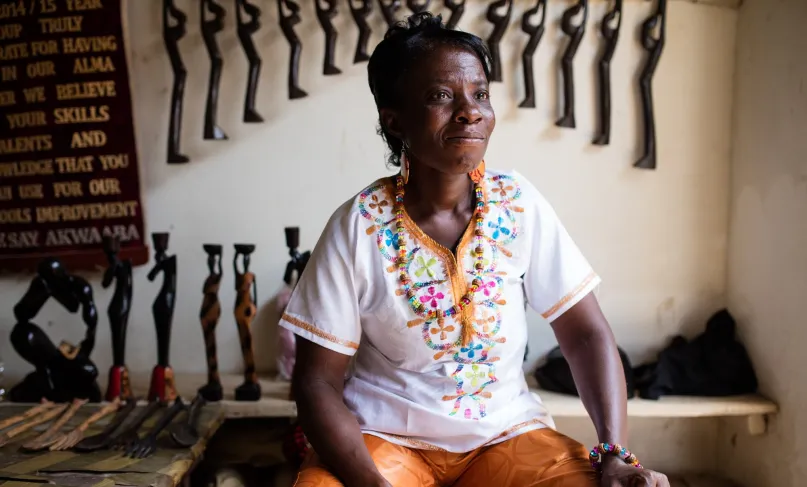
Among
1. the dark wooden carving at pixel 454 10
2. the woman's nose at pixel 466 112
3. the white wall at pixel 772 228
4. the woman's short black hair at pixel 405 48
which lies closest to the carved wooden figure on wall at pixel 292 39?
the dark wooden carving at pixel 454 10

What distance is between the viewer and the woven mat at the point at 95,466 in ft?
5.03

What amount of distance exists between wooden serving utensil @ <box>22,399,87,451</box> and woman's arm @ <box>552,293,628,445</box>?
4.41 ft

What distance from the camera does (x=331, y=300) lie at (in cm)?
134

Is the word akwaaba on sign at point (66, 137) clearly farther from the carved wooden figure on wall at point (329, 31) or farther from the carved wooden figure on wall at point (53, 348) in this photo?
the carved wooden figure on wall at point (329, 31)

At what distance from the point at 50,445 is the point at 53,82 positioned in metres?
1.27

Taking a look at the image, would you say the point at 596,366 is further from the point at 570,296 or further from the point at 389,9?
the point at 389,9

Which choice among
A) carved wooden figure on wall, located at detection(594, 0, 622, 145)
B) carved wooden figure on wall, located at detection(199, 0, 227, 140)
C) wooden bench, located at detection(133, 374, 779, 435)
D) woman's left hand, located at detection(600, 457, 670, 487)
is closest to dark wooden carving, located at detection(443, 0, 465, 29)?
carved wooden figure on wall, located at detection(594, 0, 622, 145)

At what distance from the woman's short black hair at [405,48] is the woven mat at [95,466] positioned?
101 centimetres

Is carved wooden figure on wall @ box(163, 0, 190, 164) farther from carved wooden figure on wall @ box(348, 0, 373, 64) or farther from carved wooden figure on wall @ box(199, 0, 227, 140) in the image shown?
carved wooden figure on wall @ box(348, 0, 373, 64)

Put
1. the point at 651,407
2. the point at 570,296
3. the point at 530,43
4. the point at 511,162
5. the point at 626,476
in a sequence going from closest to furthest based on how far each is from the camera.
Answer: the point at 626,476, the point at 570,296, the point at 651,407, the point at 530,43, the point at 511,162

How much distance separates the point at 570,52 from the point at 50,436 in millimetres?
1983

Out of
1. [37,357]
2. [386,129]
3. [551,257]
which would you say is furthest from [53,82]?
[551,257]

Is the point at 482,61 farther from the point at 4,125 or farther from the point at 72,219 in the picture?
the point at 4,125

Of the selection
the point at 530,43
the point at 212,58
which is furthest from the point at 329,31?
the point at 530,43
